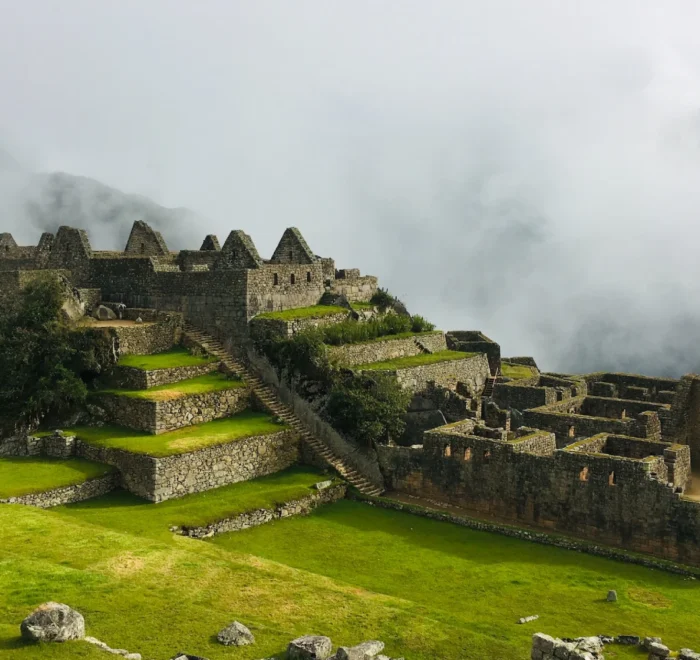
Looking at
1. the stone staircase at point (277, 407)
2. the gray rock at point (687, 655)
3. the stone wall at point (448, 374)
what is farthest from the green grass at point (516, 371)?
the gray rock at point (687, 655)

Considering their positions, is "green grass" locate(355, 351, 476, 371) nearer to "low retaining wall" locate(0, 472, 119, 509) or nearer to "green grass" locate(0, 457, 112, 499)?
"low retaining wall" locate(0, 472, 119, 509)

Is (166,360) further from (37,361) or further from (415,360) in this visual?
(415,360)

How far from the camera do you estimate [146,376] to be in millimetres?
34188

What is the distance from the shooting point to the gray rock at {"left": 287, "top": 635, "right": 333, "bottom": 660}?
15.1 m

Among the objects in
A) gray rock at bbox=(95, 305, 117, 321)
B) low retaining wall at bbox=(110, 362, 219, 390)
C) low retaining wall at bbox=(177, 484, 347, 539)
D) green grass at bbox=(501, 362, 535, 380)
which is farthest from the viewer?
green grass at bbox=(501, 362, 535, 380)

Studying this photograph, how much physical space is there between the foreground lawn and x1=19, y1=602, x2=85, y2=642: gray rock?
374 inches

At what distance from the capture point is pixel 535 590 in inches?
904

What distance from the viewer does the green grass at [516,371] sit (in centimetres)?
5009

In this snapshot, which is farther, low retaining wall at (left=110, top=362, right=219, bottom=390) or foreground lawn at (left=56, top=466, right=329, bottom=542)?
low retaining wall at (left=110, top=362, right=219, bottom=390)

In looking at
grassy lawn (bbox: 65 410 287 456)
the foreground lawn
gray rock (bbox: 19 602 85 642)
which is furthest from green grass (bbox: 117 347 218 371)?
gray rock (bbox: 19 602 85 642)

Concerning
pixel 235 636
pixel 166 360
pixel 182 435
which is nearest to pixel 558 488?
pixel 182 435

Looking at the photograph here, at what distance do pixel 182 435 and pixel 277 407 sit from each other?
5.36m

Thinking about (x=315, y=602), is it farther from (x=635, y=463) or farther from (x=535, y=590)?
(x=635, y=463)

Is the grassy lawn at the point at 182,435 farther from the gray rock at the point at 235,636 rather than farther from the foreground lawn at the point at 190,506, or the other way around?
the gray rock at the point at 235,636
